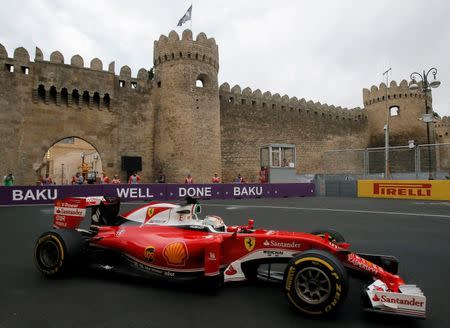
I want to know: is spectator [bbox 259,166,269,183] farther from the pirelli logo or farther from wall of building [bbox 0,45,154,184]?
wall of building [bbox 0,45,154,184]

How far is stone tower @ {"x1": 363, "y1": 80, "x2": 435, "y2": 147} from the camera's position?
35000mm

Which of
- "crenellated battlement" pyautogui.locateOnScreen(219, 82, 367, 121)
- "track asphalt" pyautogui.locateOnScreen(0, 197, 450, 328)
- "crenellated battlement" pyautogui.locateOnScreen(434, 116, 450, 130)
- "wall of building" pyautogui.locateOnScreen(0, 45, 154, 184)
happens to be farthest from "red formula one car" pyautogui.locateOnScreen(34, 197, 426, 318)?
"crenellated battlement" pyautogui.locateOnScreen(434, 116, 450, 130)

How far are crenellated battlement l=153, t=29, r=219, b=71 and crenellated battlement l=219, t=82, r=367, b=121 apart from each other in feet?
12.4

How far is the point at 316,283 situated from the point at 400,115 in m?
37.2

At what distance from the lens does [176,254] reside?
367 centimetres

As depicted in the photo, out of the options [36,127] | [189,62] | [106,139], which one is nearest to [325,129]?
[189,62]

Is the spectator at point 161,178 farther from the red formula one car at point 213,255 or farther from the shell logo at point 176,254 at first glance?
the shell logo at point 176,254

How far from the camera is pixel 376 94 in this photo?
36.7m

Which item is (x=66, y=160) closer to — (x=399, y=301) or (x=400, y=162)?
(x=400, y=162)

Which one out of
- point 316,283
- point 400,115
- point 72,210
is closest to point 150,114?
point 72,210

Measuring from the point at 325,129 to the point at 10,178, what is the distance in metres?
26.3

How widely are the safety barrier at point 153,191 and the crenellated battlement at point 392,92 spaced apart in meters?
21.0

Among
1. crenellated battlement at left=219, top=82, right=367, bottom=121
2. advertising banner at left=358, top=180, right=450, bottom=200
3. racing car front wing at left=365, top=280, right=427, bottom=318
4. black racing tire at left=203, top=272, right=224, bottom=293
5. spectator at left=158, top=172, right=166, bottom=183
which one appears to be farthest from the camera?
crenellated battlement at left=219, top=82, right=367, bottom=121

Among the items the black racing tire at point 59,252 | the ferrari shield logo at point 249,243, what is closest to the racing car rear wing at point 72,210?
the black racing tire at point 59,252
